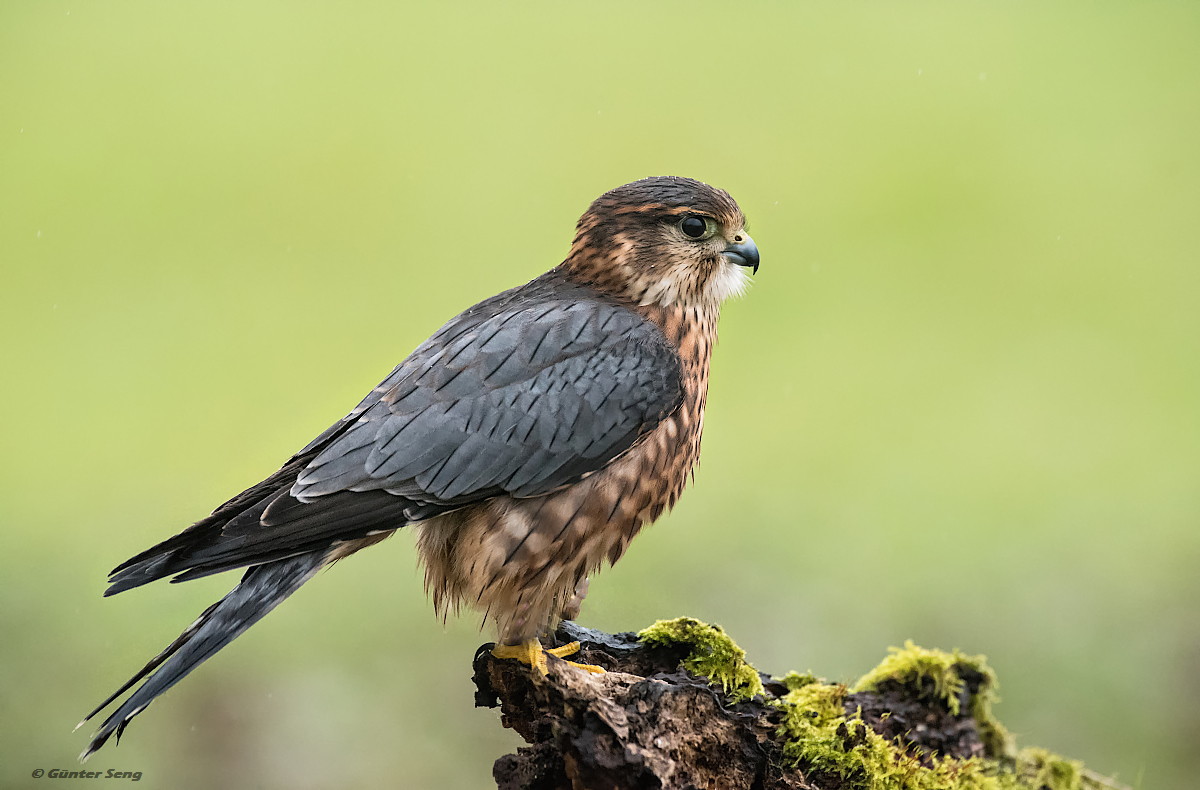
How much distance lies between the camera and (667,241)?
12.1 ft

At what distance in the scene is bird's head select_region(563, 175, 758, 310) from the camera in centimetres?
367

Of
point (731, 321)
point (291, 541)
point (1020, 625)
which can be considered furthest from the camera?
point (731, 321)

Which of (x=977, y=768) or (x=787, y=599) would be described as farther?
(x=787, y=599)

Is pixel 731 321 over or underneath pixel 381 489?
over

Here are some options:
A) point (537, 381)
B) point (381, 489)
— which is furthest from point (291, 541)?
point (537, 381)

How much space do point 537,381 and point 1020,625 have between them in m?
3.92

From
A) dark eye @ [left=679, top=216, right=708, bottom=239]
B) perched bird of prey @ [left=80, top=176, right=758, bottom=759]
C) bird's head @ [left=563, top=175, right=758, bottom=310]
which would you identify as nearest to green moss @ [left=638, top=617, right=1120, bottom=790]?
perched bird of prey @ [left=80, top=176, right=758, bottom=759]

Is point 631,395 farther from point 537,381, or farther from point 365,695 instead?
point 365,695

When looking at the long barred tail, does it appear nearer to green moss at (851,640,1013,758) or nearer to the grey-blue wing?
the grey-blue wing

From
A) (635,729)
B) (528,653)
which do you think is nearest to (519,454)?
(528,653)

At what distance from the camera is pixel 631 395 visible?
11.0ft

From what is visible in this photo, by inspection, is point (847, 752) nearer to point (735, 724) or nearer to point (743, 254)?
point (735, 724)

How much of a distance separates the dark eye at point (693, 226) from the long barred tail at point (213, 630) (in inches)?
64.9

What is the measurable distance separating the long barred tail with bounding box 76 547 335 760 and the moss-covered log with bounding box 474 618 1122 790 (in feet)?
2.30
